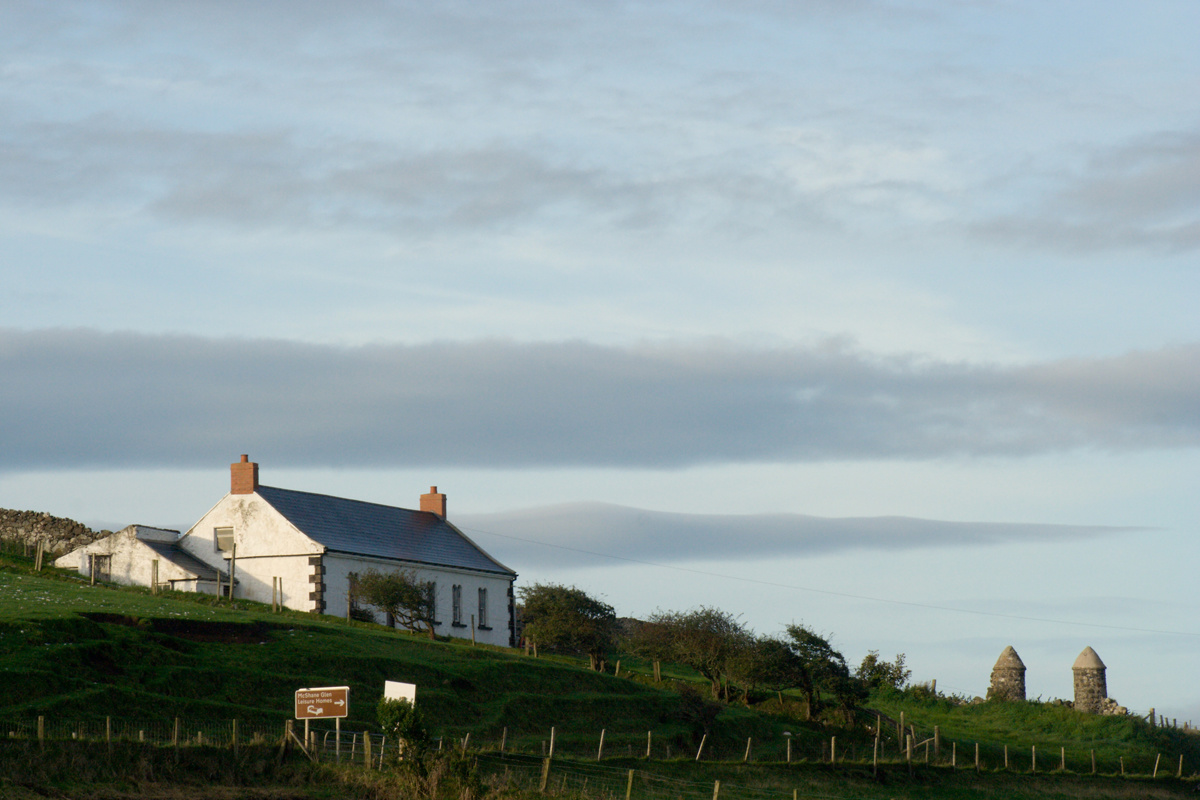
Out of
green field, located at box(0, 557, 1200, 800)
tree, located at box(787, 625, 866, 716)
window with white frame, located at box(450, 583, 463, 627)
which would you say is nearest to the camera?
green field, located at box(0, 557, 1200, 800)

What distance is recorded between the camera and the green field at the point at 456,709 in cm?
3600

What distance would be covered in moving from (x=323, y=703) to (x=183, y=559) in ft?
126

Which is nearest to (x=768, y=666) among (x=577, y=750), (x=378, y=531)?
(x=577, y=750)

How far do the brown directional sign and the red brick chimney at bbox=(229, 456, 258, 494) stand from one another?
38198 mm

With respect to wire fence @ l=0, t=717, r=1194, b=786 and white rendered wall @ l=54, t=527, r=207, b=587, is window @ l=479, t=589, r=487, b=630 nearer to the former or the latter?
white rendered wall @ l=54, t=527, r=207, b=587

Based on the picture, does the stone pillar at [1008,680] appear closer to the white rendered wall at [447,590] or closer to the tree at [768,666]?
the tree at [768,666]

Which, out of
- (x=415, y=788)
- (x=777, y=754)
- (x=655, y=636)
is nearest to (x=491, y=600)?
(x=655, y=636)

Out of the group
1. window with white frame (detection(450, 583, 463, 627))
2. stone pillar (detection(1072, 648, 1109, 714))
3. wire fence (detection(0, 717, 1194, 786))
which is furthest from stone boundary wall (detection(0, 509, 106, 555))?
stone pillar (detection(1072, 648, 1109, 714))

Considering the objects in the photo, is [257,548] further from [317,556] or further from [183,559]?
[317,556]

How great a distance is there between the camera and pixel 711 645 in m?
59.5

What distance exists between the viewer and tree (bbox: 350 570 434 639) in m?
62.1

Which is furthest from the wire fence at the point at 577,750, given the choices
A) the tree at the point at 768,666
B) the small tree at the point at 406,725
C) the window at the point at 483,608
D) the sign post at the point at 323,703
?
the window at the point at 483,608

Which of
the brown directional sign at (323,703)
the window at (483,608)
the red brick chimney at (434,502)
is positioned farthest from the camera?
the red brick chimney at (434,502)

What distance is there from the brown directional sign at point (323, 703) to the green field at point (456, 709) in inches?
63.4
